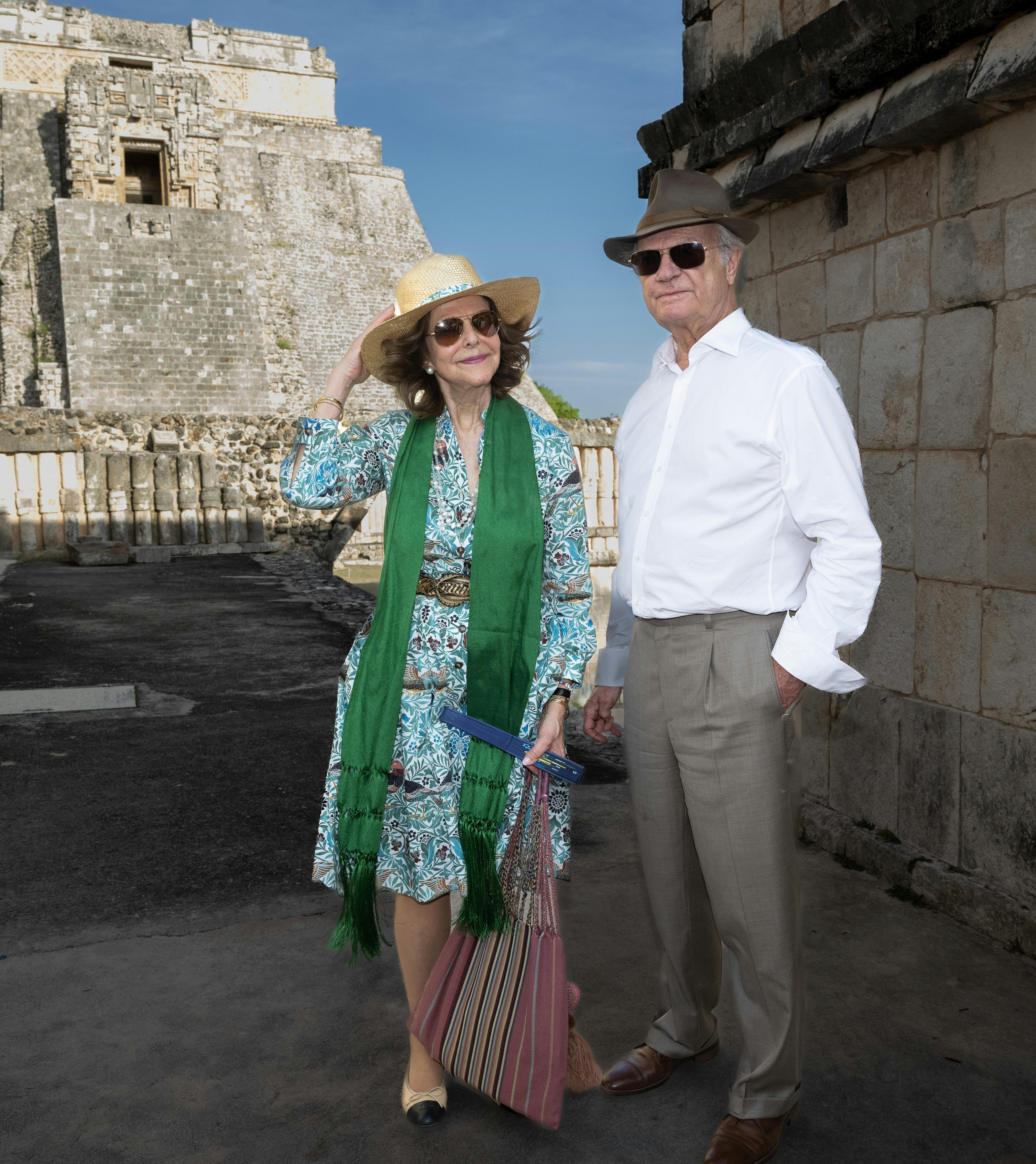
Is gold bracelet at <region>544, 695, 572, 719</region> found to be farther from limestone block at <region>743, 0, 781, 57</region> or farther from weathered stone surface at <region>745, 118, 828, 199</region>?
limestone block at <region>743, 0, 781, 57</region>

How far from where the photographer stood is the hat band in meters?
2.34

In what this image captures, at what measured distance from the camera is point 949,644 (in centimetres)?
336

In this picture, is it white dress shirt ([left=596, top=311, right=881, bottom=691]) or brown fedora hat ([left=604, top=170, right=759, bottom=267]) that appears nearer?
white dress shirt ([left=596, top=311, right=881, bottom=691])

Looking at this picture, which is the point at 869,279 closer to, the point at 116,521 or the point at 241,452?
the point at 116,521

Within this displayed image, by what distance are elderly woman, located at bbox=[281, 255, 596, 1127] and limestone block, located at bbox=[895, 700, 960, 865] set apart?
1534 millimetres

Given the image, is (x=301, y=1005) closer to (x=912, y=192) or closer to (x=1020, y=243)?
(x=1020, y=243)

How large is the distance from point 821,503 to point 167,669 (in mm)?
5698

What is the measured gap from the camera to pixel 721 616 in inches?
88.4

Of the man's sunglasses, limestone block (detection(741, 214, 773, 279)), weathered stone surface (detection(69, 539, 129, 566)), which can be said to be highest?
limestone block (detection(741, 214, 773, 279))

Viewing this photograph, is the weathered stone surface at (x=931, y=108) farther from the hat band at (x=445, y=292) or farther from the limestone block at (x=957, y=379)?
the hat band at (x=445, y=292)

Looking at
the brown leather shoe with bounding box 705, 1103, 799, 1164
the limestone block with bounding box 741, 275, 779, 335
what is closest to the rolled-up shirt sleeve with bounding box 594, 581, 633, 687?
the brown leather shoe with bounding box 705, 1103, 799, 1164

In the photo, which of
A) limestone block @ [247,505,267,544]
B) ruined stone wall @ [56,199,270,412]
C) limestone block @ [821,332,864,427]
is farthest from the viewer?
ruined stone wall @ [56,199,270,412]

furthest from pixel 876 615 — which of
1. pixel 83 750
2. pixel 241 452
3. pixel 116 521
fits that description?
pixel 241 452

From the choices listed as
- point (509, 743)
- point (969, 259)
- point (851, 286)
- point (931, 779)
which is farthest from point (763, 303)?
point (509, 743)
